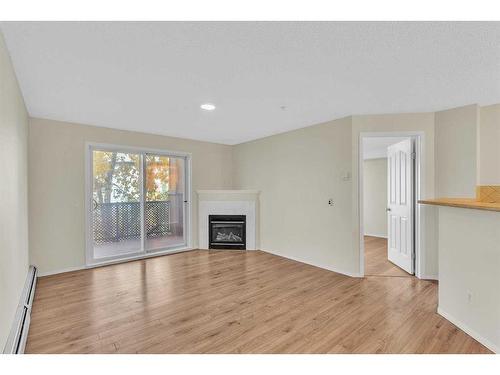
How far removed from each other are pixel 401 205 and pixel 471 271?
71.7 inches

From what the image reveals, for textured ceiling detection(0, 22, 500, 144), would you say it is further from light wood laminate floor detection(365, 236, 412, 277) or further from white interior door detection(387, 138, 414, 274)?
light wood laminate floor detection(365, 236, 412, 277)

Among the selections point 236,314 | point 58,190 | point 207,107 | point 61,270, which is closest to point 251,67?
point 207,107

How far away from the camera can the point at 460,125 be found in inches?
124

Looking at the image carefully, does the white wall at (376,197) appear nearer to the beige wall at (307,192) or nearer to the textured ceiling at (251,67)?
the beige wall at (307,192)

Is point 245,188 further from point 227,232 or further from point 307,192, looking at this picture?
point 307,192

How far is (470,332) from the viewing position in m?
2.06

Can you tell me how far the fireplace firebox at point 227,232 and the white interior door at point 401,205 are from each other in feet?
8.81

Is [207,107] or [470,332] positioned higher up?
[207,107]

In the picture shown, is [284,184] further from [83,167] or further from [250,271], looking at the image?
[83,167]

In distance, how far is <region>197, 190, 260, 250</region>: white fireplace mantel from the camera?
5117mm

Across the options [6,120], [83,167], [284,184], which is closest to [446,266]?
[284,184]

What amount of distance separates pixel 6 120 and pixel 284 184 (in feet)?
12.1

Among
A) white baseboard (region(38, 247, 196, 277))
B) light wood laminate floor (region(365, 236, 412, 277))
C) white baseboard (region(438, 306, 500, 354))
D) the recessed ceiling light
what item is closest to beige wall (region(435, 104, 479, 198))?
light wood laminate floor (region(365, 236, 412, 277))

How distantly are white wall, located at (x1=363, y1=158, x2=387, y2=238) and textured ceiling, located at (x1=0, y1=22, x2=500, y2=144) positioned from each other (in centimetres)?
361
